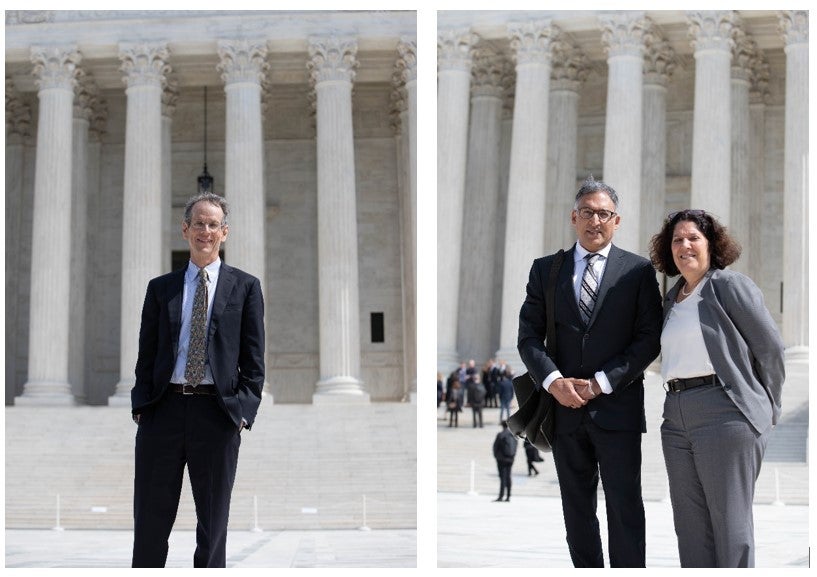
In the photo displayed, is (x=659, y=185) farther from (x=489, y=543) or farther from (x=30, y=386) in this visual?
(x=489, y=543)

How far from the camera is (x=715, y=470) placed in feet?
35.5

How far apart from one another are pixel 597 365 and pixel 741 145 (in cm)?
5382

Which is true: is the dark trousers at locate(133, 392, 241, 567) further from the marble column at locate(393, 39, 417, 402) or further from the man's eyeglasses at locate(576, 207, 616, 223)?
the marble column at locate(393, 39, 417, 402)

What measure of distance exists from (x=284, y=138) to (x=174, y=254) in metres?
7.34

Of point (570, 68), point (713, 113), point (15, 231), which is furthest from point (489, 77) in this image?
point (15, 231)

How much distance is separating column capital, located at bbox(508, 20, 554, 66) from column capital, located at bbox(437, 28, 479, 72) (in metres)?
1.88

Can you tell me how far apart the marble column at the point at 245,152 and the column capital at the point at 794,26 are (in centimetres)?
2052

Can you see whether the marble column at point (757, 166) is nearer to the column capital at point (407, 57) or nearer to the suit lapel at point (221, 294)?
the column capital at point (407, 57)

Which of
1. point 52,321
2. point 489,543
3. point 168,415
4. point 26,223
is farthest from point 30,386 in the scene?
point 168,415

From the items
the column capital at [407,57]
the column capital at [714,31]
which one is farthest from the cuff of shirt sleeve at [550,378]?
the column capital at [714,31]

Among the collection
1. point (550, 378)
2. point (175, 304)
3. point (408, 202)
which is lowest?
point (550, 378)

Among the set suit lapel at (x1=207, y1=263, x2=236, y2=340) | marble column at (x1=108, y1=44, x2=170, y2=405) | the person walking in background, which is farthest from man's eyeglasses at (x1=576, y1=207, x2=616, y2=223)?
marble column at (x1=108, y1=44, x2=170, y2=405)

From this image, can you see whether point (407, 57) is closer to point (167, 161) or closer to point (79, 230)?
point (167, 161)

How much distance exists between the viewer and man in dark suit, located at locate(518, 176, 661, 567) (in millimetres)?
11023
